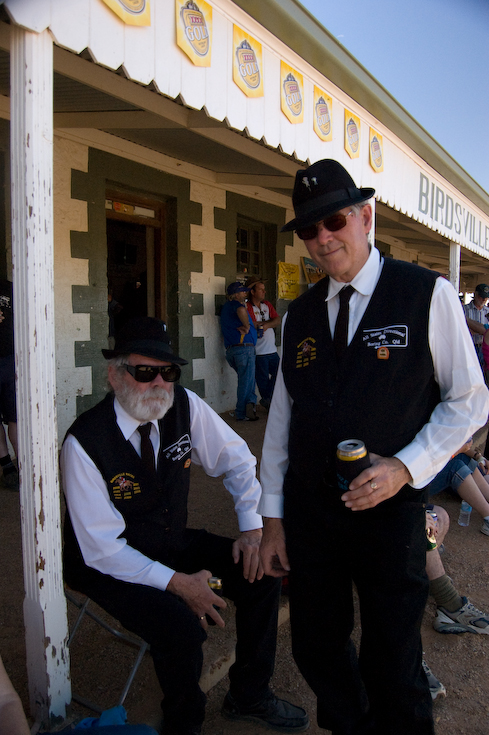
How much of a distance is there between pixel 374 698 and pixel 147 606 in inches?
32.4

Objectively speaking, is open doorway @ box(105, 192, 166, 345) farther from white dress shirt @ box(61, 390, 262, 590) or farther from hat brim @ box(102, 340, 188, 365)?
white dress shirt @ box(61, 390, 262, 590)

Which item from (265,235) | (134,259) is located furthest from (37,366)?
(134,259)

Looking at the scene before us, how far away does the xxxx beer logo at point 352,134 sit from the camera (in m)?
4.05

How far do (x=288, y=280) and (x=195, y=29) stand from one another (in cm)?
561

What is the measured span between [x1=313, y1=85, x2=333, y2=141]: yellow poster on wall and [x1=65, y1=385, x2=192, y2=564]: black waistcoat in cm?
251

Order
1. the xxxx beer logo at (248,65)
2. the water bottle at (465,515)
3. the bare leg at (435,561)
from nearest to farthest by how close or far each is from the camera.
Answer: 1. the bare leg at (435,561)
2. the xxxx beer logo at (248,65)
3. the water bottle at (465,515)

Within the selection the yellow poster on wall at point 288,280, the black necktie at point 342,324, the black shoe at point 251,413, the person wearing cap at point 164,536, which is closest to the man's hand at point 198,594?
the person wearing cap at point 164,536

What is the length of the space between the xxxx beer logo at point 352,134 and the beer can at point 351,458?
3369 mm

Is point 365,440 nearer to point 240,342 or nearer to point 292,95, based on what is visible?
point 292,95

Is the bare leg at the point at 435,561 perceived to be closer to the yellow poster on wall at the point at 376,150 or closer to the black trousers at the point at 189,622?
the black trousers at the point at 189,622

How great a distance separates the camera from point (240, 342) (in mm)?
6426

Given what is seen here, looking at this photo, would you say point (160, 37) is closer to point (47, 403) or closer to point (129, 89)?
point (129, 89)

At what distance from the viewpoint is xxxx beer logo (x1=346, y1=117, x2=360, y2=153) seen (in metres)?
4.05

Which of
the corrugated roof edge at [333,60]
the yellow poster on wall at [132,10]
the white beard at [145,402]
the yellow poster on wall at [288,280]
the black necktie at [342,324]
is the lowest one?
the white beard at [145,402]
